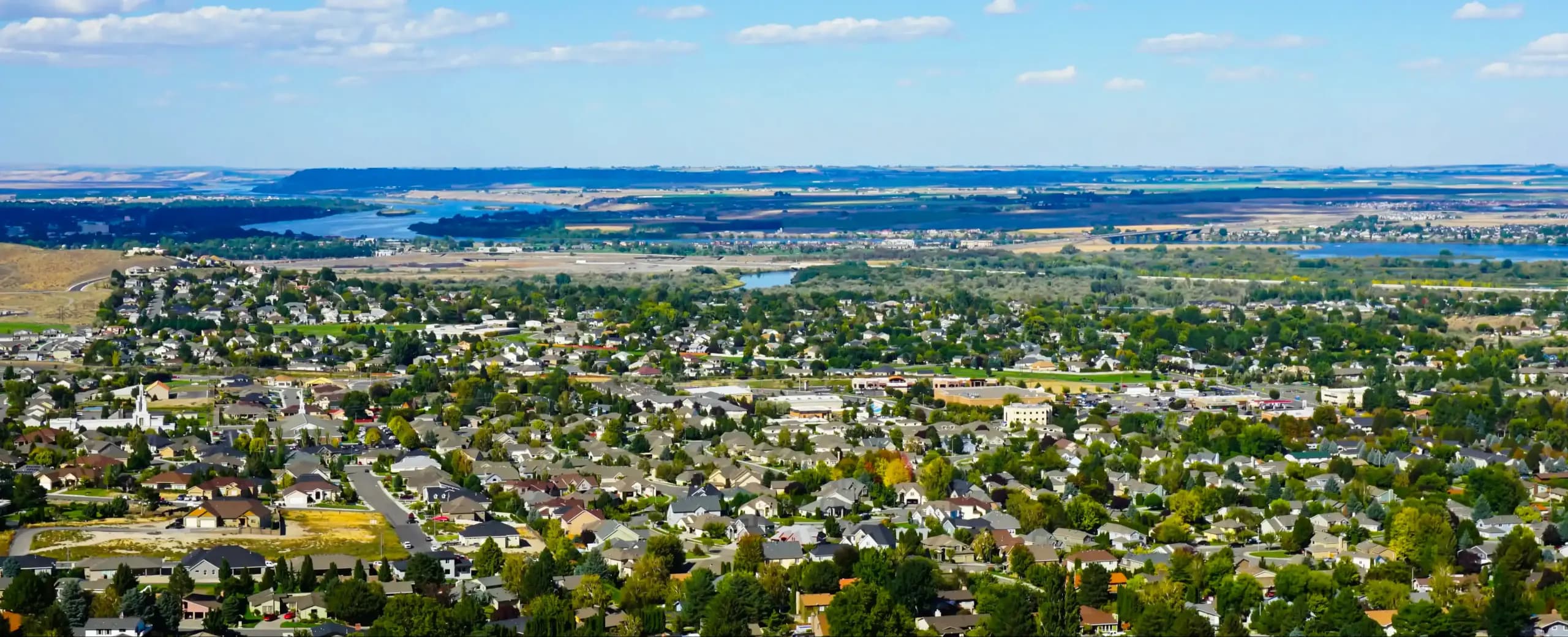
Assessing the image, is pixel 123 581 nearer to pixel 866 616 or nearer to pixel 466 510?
pixel 466 510

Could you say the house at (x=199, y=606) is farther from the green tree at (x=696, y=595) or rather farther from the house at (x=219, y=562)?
the green tree at (x=696, y=595)

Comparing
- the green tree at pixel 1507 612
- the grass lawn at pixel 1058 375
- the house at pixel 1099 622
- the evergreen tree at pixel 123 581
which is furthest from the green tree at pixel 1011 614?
the grass lawn at pixel 1058 375

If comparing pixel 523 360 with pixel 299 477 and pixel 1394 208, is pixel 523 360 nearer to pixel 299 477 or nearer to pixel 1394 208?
pixel 299 477

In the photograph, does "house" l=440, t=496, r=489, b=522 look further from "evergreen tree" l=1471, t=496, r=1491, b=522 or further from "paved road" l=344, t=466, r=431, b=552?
"evergreen tree" l=1471, t=496, r=1491, b=522

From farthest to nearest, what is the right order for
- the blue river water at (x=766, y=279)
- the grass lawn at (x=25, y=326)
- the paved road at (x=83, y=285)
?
the blue river water at (x=766, y=279)
the paved road at (x=83, y=285)
the grass lawn at (x=25, y=326)

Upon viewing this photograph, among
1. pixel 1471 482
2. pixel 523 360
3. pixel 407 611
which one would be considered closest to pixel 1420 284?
pixel 523 360

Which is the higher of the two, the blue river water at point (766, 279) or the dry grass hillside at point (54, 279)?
the dry grass hillside at point (54, 279)

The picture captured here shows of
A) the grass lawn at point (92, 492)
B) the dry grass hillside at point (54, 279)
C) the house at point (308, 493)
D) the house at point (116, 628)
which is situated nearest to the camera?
the house at point (116, 628)
